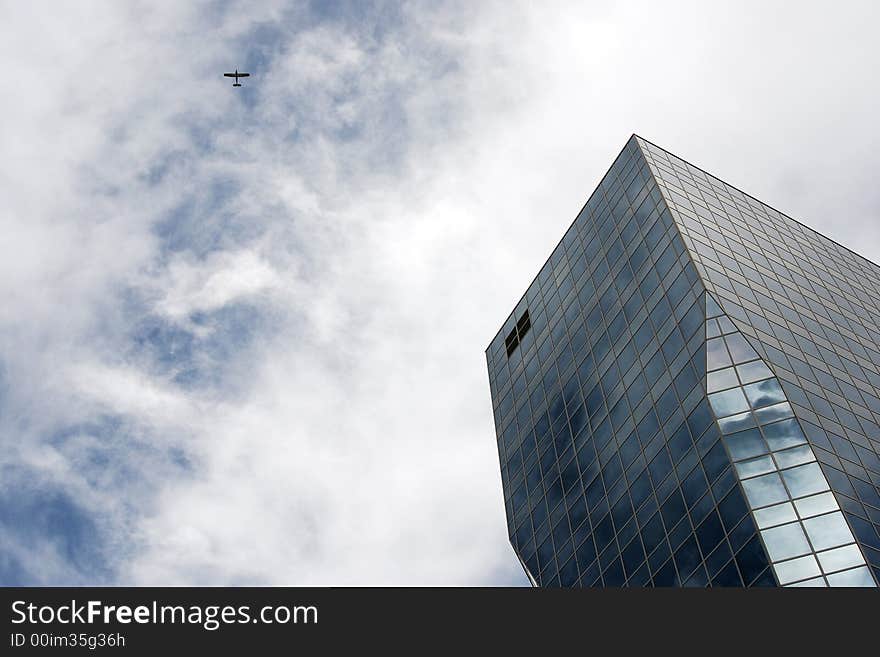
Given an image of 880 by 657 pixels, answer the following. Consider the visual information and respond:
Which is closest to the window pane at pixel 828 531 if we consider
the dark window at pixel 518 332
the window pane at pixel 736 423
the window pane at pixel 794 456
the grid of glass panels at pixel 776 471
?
the grid of glass panels at pixel 776 471

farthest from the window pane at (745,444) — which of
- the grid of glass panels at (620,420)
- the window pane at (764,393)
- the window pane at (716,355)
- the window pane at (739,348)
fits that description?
the window pane at (739,348)

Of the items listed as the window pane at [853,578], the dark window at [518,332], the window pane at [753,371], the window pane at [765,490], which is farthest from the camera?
the dark window at [518,332]

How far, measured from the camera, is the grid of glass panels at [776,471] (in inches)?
1714

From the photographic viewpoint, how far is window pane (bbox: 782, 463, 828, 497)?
46656mm

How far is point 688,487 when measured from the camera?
172 feet

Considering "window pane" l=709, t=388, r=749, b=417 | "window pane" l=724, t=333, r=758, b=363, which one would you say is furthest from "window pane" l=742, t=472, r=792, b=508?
"window pane" l=724, t=333, r=758, b=363

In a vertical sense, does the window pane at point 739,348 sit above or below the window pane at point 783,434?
above

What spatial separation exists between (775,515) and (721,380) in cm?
1029

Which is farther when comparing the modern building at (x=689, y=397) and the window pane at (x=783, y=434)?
the window pane at (x=783, y=434)

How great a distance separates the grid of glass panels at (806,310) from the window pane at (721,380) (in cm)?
259

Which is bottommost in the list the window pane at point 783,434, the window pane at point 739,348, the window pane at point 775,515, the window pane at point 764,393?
Answer: the window pane at point 775,515

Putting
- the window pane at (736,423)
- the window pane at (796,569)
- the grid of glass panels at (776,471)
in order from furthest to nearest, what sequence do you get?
1. the window pane at (736,423)
2. the grid of glass panels at (776,471)
3. the window pane at (796,569)

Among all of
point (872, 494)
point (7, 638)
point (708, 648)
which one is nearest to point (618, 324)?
point (872, 494)

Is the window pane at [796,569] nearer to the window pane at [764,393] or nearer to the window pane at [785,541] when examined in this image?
the window pane at [785,541]
